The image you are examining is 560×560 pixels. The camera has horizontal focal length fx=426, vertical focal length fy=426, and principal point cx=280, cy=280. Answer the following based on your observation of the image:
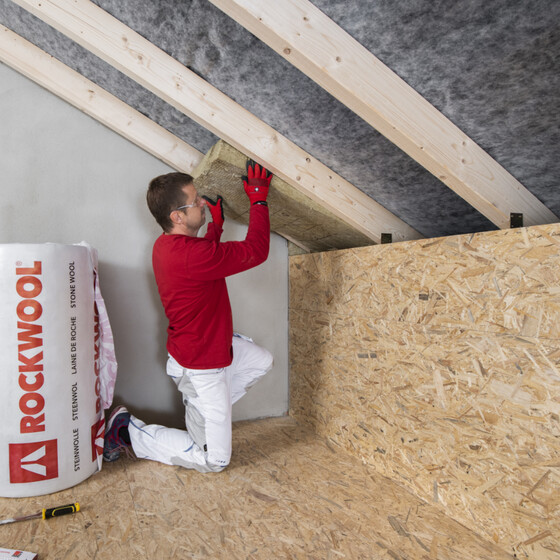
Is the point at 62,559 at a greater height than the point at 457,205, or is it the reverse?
the point at 457,205

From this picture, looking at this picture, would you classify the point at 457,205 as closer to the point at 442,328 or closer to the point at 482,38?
the point at 442,328

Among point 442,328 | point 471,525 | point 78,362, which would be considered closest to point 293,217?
point 442,328

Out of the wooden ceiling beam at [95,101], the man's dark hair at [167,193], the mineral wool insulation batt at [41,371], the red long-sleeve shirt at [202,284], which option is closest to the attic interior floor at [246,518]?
the mineral wool insulation batt at [41,371]

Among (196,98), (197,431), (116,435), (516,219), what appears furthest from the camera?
(116,435)

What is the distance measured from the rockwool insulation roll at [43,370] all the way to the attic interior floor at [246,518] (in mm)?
152

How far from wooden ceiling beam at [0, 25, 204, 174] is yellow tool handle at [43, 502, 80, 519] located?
6.17 ft

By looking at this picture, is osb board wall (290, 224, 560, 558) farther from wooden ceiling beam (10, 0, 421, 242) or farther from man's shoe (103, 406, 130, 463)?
man's shoe (103, 406, 130, 463)

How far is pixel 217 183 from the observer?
2.42m

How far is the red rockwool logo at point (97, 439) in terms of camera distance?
2.13 m

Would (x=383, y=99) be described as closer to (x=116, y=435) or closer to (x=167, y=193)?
(x=167, y=193)

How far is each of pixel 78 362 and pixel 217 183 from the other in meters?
1.19

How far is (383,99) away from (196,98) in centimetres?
87

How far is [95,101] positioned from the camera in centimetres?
246

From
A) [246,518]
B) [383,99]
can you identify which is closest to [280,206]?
[383,99]
